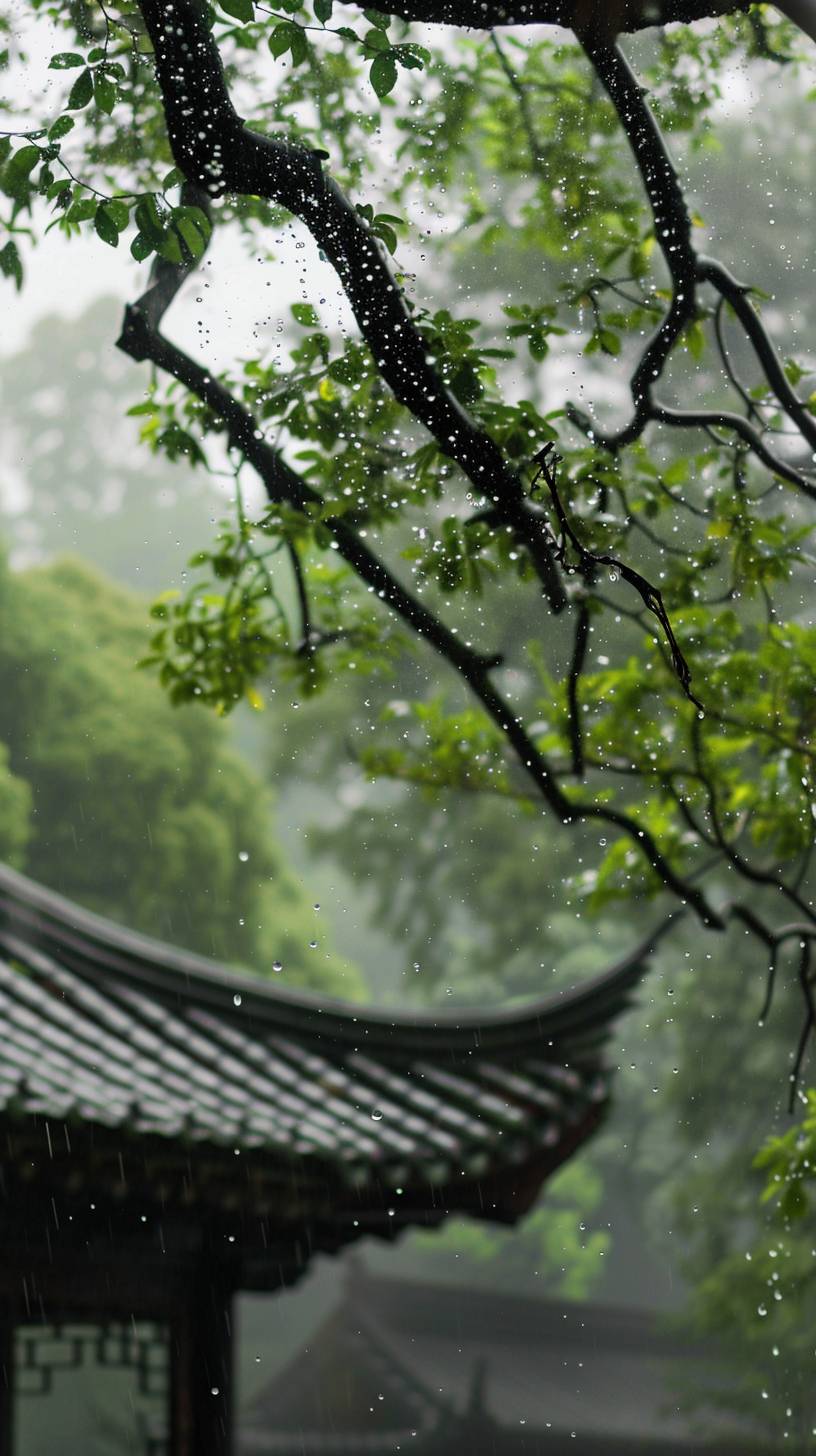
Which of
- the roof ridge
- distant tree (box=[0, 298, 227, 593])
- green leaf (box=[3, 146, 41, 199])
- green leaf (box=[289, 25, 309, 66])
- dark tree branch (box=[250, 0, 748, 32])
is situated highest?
distant tree (box=[0, 298, 227, 593])

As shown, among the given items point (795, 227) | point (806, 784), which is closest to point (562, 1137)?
point (806, 784)

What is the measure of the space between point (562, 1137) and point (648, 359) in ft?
2.54

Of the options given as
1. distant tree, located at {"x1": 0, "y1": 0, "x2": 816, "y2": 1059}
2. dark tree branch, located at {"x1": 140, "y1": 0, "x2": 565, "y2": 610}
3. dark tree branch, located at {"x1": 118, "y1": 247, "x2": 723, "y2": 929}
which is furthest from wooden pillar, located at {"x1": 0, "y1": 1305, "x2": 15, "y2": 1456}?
dark tree branch, located at {"x1": 140, "y1": 0, "x2": 565, "y2": 610}

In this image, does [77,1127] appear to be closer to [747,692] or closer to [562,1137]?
[562,1137]

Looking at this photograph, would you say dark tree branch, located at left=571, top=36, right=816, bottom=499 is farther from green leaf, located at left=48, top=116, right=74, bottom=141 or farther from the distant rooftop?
Answer: the distant rooftop

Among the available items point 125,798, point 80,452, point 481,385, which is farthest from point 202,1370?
point 80,452

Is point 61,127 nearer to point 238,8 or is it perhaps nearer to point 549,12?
point 238,8

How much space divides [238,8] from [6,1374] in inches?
47.7

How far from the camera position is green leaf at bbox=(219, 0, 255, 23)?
0.79 meters

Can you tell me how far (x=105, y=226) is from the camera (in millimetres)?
770

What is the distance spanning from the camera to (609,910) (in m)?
4.13

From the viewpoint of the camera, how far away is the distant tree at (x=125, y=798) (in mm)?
3811

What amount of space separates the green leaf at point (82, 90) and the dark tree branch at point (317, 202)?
51mm

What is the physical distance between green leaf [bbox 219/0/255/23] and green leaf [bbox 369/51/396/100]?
0.28 ft
